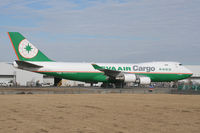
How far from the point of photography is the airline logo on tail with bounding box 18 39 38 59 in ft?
137

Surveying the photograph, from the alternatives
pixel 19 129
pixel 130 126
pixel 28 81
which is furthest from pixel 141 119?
pixel 28 81

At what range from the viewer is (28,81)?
70.1 meters

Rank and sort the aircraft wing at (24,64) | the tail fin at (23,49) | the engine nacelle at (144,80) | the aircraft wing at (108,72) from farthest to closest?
the tail fin at (23,49), the aircraft wing at (108,72), the engine nacelle at (144,80), the aircraft wing at (24,64)

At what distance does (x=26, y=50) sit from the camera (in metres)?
42.0

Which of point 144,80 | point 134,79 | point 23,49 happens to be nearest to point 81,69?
point 134,79

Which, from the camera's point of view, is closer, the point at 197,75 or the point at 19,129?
the point at 19,129

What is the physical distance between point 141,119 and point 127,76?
27841 millimetres

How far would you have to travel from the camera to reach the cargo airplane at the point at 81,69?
40656mm

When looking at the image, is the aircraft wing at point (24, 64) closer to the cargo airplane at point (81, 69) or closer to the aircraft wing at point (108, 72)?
the cargo airplane at point (81, 69)

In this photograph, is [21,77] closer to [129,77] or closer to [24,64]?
[24,64]

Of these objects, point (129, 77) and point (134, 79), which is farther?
point (134, 79)

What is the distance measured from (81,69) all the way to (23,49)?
8.54 meters

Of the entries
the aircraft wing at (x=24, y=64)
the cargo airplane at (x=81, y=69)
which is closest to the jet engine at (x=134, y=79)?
the cargo airplane at (x=81, y=69)

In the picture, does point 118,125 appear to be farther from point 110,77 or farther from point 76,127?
point 110,77
